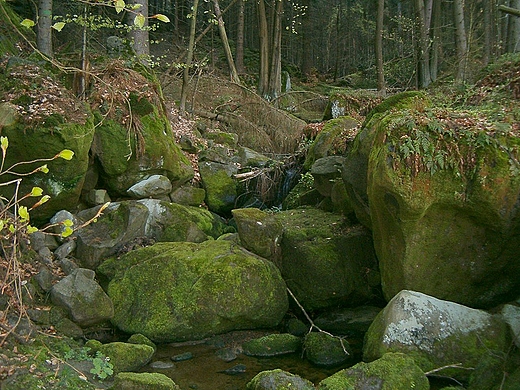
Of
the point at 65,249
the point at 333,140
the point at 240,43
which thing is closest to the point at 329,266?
the point at 333,140

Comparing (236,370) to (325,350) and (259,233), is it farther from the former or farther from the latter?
(259,233)

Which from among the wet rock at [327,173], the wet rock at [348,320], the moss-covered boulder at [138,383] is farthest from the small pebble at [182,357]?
the wet rock at [327,173]

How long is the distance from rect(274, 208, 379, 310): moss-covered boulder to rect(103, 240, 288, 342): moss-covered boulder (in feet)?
1.51

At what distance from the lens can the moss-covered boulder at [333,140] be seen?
10906 millimetres

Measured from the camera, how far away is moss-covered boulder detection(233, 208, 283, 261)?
8648 mm

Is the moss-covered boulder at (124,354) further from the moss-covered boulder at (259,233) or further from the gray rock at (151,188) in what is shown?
the gray rock at (151,188)

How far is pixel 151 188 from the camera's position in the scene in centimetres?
1009

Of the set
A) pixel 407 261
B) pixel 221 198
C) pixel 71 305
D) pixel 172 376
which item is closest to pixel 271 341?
pixel 172 376

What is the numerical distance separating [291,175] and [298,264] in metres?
4.09

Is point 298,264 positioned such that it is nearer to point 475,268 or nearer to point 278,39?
point 475,268

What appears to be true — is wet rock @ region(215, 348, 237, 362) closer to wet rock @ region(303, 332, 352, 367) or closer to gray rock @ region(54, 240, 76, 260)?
wet rock @ region(303, 332, 352, 367)

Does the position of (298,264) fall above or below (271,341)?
above

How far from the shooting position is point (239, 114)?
16.0 metres

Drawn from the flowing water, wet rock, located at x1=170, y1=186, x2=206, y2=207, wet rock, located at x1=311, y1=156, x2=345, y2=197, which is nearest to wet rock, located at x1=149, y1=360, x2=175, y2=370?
the flowing water
